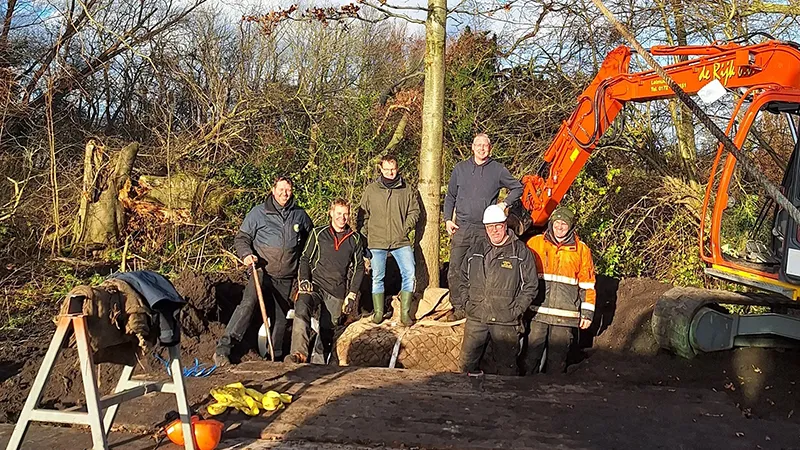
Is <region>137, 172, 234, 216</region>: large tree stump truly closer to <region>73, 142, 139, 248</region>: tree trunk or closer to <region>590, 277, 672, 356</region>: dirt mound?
<region>73, 142, 139, 248</region>: tree trunk

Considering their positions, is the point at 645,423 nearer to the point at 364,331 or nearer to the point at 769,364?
the point at 769,364

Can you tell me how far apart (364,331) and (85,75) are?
9.20 m

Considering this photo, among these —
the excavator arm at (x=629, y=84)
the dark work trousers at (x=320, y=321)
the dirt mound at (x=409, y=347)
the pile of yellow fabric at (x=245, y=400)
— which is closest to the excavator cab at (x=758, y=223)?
the excavator arm at (x=629, y=84)

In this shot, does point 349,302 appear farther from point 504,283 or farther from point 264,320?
point 504,283

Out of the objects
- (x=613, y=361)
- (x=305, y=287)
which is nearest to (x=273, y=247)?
(x=305, y=287)

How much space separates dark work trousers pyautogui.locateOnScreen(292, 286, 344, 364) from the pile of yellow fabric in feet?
6.73

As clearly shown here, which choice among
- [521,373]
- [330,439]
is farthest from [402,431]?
[521,373]

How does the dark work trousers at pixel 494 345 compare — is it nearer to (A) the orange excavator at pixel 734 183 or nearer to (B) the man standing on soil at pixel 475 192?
(B) the man standing on soil at pixel 475 192

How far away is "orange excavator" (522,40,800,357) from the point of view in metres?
5.71

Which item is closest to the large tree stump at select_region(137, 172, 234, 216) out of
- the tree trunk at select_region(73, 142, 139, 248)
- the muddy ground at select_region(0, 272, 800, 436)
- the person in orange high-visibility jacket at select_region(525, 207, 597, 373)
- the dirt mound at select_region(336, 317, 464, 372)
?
the tree trunk at select_region(73, 142, 139, 248)

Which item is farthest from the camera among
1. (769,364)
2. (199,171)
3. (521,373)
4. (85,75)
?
(85,75)

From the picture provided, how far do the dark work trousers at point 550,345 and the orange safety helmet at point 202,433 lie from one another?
3371mm

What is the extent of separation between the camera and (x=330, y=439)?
4.39m

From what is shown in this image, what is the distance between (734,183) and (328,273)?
4345mm
